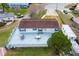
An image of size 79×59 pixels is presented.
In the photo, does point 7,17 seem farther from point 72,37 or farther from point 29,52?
point 72,37

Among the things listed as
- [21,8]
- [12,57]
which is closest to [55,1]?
[21,8]

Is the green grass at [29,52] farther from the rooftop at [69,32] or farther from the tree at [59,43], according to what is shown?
the rooftop at [69,32]

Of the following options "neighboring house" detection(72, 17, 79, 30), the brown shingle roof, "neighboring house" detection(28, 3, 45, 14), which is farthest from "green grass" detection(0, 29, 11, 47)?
"neighboring house" detection(72, 17, 79, 30)

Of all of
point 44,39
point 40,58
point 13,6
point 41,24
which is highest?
point 13,6

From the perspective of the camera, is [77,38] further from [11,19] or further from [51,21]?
[11,19]

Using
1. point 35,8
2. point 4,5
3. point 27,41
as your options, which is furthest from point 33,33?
point 4,5

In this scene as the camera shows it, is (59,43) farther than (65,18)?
No
